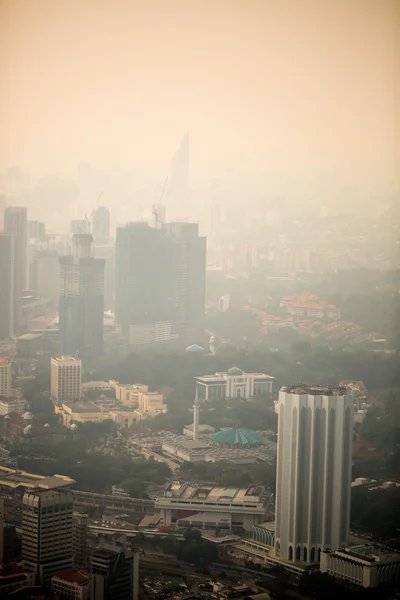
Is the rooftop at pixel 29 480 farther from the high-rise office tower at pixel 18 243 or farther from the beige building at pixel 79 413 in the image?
the high-rise office tower at pixel 18 243

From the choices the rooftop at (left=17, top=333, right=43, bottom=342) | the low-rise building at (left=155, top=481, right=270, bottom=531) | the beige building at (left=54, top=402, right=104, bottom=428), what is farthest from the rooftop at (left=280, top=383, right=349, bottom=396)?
the rooftop at (left=17, top=333, right=43, bottom=342)

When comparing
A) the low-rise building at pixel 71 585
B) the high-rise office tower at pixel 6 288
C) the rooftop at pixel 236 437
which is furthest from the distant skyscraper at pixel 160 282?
the low-rise building at pixel 71 585

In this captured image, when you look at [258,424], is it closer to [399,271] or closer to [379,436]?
[379,436]

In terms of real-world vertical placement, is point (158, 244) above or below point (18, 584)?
above

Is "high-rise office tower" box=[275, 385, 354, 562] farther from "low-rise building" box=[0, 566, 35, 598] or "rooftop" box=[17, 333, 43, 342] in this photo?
"rooftop" box=[17, 333, 43, 342]

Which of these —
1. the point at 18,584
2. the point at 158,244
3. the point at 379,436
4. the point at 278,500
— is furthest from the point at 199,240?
the point at 18,584

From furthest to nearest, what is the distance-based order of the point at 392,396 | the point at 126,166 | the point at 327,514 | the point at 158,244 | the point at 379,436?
1. the point at 158,244
2. the point at 126,166
3. the point at 392,396
4. the point at 379,436
5. the point at 327,514

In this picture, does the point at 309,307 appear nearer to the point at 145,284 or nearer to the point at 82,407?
the point at 145,284
